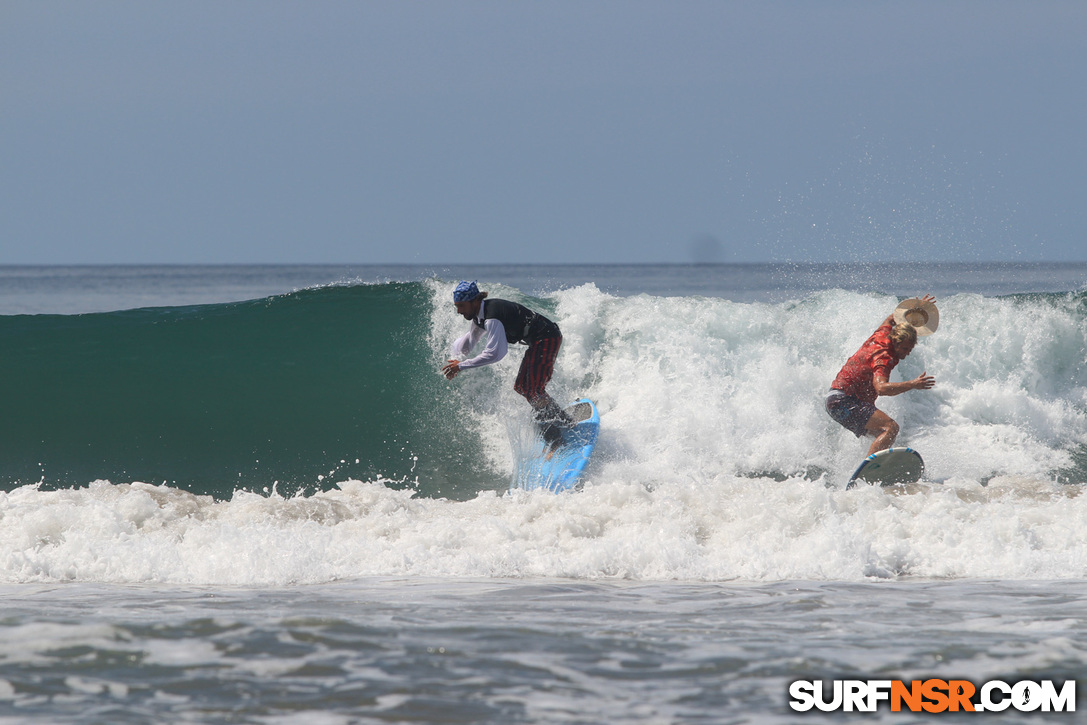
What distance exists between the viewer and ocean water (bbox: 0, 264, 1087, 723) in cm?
399

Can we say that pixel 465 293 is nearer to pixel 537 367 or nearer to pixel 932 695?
pixel 537 367

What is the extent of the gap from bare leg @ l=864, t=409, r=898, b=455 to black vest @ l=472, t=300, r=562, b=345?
2874mm

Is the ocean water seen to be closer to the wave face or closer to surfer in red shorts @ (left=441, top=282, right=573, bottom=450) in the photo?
the wave face

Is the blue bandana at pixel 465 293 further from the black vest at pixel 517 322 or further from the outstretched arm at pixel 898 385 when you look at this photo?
the outstretched arm at pixel 898 385

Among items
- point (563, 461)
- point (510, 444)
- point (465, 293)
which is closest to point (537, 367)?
point (563, 461)

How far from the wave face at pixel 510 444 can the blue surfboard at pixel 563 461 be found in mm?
250

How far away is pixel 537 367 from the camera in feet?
→ 27.1

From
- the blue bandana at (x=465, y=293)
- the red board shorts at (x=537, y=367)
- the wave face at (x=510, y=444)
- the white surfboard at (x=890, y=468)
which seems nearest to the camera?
the wave face at (x=510, y=444)

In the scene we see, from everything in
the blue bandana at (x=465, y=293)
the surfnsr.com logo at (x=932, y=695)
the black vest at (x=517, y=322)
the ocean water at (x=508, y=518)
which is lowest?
the surfnsr.com logo at (x=932, y=695)

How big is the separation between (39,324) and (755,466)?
31.5ft

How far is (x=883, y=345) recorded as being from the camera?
8.02 meters

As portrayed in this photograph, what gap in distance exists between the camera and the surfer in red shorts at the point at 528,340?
25.9 ft

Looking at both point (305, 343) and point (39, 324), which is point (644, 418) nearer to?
point (305, 343)

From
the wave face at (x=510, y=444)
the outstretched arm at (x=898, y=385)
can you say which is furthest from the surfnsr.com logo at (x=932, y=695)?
the outstretched arm at (x=898, y=385)
